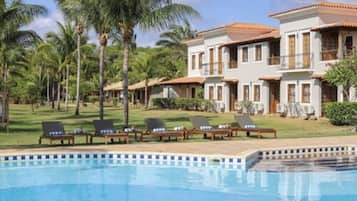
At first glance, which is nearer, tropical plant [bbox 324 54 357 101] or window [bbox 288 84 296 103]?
tropical plant [bbox 324 54 357 101]

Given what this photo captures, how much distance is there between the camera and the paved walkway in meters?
15.8

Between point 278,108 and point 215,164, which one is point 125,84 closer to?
point 215,164

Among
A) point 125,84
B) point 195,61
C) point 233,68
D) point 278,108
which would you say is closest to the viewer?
point 125,84

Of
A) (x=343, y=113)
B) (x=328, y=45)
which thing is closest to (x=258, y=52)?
(x=328, y=45)

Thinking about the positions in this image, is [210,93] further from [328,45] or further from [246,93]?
[328,45]

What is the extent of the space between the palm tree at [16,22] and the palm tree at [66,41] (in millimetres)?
18554

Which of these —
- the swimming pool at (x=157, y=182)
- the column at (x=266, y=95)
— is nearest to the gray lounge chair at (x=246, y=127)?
the swimming pool at (x=157, y=182)

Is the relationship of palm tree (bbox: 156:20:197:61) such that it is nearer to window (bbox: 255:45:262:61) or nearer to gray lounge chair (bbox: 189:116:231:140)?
window (bbox: 255:45:262:61)

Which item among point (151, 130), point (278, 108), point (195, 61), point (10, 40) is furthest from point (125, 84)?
point (195, 61)

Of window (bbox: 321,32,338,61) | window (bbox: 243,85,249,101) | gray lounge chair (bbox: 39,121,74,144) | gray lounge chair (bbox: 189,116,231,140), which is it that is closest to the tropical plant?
window (bbox: 321,32,338,61)

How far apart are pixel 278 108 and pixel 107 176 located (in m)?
22.8

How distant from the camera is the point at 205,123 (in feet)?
66.2

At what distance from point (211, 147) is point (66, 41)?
32.9 meters

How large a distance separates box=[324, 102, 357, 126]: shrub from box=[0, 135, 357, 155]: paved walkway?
7738 millimetres
